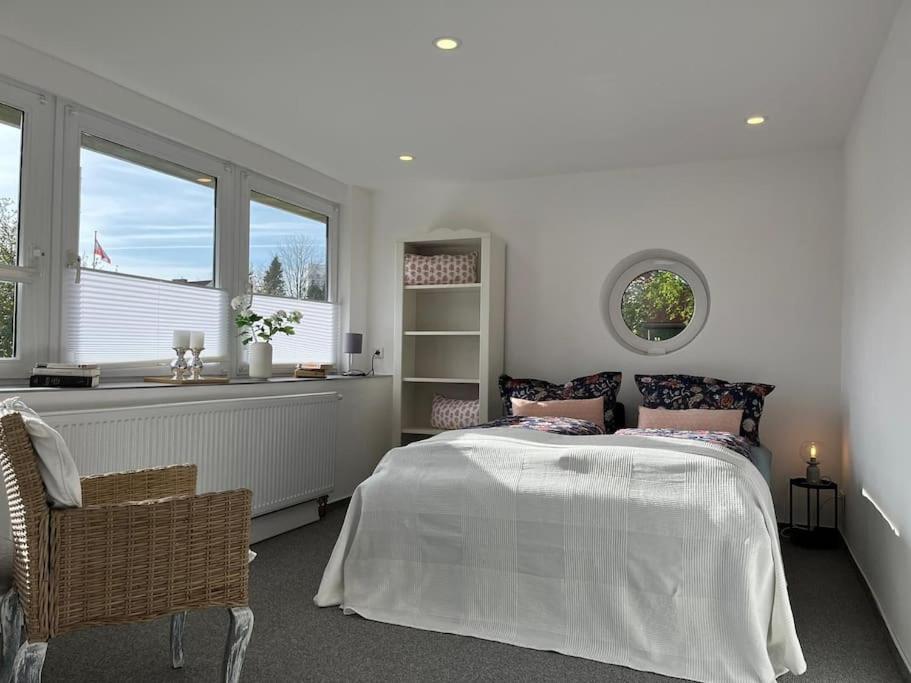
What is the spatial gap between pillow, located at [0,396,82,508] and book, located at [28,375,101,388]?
3.91 ft

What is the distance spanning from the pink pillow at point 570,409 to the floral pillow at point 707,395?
300 mm

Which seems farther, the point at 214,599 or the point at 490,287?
the point at 490,287

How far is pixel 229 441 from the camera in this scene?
12.4 feet

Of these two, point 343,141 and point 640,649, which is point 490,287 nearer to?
point 343,141

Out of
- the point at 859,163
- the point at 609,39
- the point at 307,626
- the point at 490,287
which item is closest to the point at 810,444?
the point at 859,163

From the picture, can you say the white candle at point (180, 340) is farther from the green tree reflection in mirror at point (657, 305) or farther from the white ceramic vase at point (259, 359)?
the green tree reflection in mirror at point (657, 305)

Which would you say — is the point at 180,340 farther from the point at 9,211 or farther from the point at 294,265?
the point at 294,265

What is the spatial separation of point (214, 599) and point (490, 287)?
10.6 feet

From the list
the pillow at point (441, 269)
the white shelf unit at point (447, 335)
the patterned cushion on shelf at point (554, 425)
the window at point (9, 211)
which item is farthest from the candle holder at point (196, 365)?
the pillow at point (441, 269)

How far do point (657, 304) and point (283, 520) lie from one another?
2814mm

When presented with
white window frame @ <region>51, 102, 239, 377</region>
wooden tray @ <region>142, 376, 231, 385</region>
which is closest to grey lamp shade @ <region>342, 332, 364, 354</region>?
white window frame @ <region>51, 102, 239, 377</region>

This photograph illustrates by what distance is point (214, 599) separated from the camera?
2.08m

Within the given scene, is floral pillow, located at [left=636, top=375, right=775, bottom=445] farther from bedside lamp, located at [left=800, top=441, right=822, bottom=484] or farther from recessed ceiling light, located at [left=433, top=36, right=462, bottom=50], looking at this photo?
recessed ceiling light, located at [left=433, top=36, right=462, bottom=50]

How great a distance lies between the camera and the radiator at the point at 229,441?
10.1ft
